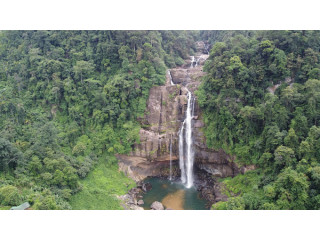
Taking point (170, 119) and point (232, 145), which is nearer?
point (232, 145)

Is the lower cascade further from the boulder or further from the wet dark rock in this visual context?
the boulder

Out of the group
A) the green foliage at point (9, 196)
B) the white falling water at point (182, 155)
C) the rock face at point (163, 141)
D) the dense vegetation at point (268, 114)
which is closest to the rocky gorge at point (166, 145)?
the rock face at point (163, 141)

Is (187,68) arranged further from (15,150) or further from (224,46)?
(15,150)

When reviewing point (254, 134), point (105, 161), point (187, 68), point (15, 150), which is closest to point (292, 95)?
point (254, 134)

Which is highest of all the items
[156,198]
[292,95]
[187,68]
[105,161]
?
[187,68]

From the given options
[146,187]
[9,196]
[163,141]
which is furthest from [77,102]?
[9,196]

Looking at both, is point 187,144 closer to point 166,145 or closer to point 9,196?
point 166,145
